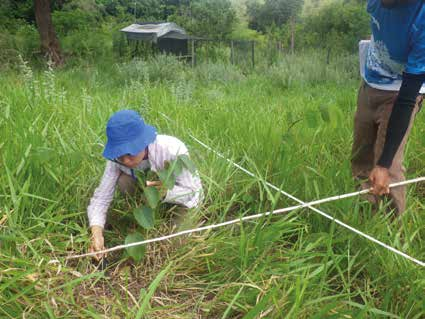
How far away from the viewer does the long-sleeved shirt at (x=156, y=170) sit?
1.73 meters

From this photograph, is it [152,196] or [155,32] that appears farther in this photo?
[155,32]

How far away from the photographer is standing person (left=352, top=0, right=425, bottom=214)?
1.49 m

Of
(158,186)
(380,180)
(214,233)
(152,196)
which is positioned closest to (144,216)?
(152,196)

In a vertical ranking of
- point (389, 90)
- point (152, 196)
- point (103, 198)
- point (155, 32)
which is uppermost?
point (389, 90)

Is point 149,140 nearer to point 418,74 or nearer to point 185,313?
point 185,313

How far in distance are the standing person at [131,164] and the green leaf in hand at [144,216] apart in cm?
15

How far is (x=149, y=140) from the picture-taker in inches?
64.9

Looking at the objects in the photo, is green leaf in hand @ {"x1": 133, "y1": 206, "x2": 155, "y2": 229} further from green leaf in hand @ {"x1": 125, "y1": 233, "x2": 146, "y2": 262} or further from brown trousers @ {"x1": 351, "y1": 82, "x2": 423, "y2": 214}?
brown trousers @ {"x1": 351, "y1": 82, "x2": 423, "y2": 214}

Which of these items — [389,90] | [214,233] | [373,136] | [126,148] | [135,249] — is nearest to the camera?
[135,249]

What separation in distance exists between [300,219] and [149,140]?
2.44 feet

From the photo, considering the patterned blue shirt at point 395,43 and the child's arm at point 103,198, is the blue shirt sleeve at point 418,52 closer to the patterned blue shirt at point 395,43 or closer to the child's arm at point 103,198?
the patterned blue shirt at point 395,43

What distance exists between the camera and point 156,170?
1.79 meters

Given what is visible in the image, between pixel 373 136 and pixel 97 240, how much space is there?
1.48 metres

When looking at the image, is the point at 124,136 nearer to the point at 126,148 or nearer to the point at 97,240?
the point at 126,148
